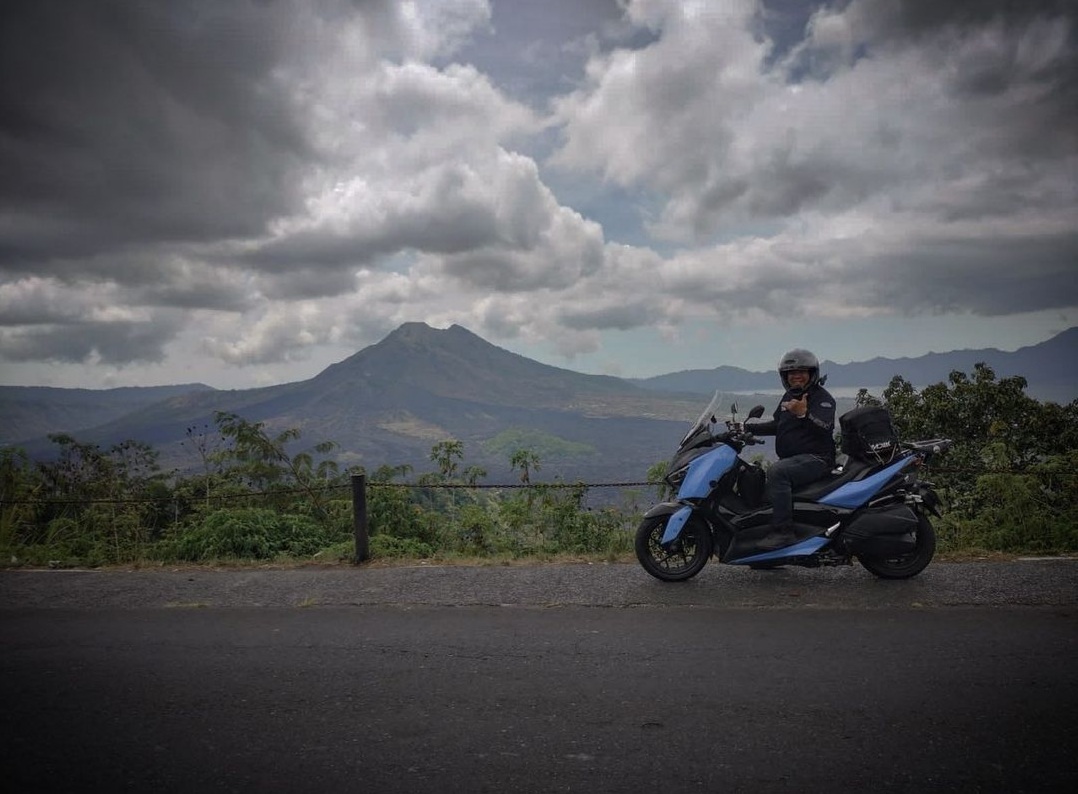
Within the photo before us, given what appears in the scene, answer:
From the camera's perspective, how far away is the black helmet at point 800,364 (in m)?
6.05

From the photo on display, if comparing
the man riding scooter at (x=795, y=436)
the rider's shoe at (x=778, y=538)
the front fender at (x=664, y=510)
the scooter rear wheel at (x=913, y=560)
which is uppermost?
the man riding scooter at (x=795, y=436)

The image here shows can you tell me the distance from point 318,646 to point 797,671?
10.1ft

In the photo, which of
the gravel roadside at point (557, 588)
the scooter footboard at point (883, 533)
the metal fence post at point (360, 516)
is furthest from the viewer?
the metal fence post at point (360, 516)

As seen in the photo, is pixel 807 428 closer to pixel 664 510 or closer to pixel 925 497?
pixel 925 497

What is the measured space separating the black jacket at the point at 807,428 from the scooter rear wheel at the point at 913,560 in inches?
35.7

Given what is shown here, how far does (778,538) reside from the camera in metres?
5.93

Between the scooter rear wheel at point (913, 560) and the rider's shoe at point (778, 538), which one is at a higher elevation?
the rider's shoe at point (778, 538)

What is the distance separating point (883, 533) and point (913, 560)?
43 centimetres

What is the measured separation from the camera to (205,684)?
405 cm

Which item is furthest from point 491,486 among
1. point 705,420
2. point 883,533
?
point 883,533

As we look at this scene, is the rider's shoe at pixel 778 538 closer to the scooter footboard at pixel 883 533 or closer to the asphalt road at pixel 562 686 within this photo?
the asphalt road at pixel 562 686

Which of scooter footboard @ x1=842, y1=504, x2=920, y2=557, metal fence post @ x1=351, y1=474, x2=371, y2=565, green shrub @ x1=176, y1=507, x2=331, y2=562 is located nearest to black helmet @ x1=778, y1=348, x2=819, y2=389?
scooter footboard @ x1=842, y1=504, x2=920, y2=557

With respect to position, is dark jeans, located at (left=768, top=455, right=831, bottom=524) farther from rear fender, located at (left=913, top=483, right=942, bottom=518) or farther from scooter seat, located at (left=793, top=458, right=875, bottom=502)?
rear fender, located at (left=913, top=483, right=942, bottom=518)

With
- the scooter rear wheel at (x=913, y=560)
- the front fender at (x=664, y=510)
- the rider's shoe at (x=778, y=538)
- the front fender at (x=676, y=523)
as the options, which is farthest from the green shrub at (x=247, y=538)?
the scooter rear wheel at (x=913, y=560)
